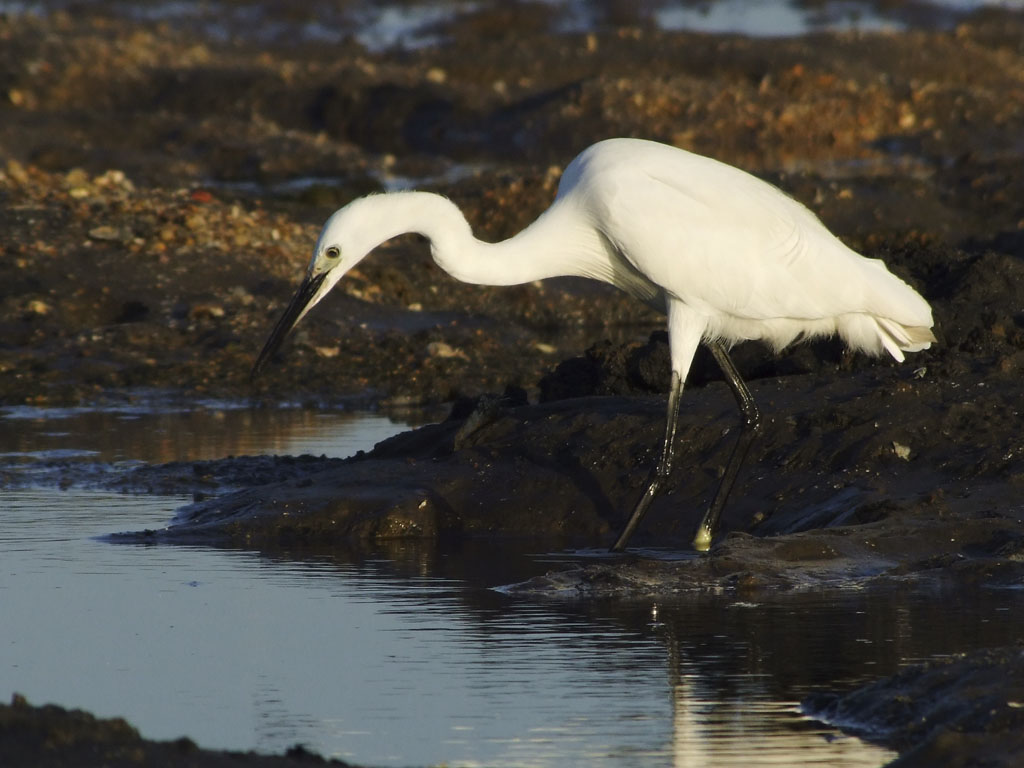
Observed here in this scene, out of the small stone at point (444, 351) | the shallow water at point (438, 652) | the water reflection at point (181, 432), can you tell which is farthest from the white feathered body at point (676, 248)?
the small stone at point (444, 351)

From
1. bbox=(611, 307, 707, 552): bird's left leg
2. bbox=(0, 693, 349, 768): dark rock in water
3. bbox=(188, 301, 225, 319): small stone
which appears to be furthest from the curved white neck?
bbox=(188, 301, 225, 319): small stone

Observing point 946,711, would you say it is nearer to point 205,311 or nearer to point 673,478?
point 673,478

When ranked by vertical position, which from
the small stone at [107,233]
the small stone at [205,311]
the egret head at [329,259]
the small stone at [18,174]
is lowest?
the egret head at [329,259]

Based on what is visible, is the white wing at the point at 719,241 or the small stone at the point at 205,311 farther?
the small stone at the point at 205,311

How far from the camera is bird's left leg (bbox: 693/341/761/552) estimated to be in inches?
322

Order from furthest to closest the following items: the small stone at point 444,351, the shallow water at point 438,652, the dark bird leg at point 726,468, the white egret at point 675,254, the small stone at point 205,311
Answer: the small stone at point 205,311
the small stone at point 444,351
the dark bird leg at point 726,468
the white egret at point 675,254
the shallow water at point 438,652

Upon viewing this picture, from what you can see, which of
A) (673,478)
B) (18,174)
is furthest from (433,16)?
(673,478)

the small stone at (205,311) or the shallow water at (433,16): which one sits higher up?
the shallow water at (433,16)

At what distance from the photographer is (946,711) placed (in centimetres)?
497

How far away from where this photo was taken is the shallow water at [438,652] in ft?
17.0

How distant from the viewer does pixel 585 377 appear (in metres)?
10.3

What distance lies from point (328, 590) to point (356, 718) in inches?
80.0

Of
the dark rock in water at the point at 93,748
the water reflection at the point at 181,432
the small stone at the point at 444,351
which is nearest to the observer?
the dark rock in water at the point at 93,748

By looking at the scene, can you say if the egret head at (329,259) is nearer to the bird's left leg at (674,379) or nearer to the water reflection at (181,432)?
the bird's left leg at (674,379)
